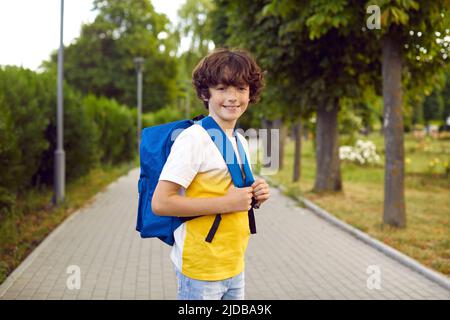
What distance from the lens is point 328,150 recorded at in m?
15.7

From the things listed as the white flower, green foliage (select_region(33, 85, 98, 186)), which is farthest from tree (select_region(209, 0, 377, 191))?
the white flower

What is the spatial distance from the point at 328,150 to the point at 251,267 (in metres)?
8.59

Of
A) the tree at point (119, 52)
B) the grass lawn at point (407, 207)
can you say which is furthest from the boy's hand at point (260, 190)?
the tree at point (119, 52)

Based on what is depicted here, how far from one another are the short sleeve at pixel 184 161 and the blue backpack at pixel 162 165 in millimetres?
70

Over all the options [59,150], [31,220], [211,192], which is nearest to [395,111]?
[31,220]

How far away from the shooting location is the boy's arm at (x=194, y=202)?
2465 mm

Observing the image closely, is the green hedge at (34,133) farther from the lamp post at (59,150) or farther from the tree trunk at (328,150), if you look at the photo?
the tree trunk at (328,150)

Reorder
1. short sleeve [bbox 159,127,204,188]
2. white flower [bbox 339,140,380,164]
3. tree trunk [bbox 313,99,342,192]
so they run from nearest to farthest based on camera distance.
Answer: short sleeve [bbox 159,127,204,188]
tree trunk [bbox 313,99,342,192]
white flower [bbox 339,140,380,164]

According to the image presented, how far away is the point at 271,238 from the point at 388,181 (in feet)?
7.35

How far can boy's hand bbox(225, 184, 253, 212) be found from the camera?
2.47m

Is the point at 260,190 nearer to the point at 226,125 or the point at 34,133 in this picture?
the point at 226,125

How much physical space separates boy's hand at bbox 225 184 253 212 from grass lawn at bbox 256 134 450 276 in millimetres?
5459

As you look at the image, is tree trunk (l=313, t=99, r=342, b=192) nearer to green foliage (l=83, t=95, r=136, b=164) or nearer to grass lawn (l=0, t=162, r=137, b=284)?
grass lawn (l=0, t=162, r=137, b=284)
